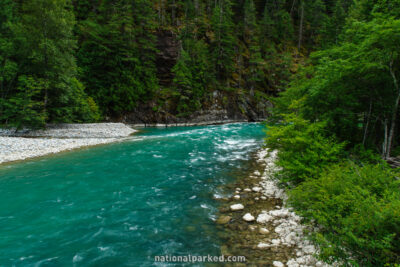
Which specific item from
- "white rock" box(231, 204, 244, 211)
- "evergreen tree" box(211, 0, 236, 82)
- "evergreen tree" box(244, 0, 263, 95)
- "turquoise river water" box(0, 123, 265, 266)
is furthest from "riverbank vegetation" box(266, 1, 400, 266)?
"evergreen tree" box(244, 0, 263, 95)

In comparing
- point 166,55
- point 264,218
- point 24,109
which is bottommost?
point 264,218

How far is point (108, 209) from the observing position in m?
6.29

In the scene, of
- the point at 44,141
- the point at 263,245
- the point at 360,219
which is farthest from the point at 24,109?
the point at 360,219

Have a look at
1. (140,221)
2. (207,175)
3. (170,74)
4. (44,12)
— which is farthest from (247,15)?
(140,221)

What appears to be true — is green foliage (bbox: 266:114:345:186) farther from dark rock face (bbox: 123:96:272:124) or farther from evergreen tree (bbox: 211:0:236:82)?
evergreen tree (bbox: 211:0:236:82)

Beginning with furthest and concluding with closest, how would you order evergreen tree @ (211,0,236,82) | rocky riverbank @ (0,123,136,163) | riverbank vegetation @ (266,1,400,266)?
evergreen tree @ (211,0,236,82) < rocky riverbank @ (0,123,136,163) < riverbank vegetation @ (266,1,400,266)

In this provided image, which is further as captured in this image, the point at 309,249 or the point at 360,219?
the point at 309,249

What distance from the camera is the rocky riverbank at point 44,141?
11.9 meters

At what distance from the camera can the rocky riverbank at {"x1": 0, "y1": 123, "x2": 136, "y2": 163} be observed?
11.9 m

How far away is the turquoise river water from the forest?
2.88 m

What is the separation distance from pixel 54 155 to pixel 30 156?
1.16 m

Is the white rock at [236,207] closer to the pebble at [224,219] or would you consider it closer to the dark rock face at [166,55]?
the pebble at [224,219]

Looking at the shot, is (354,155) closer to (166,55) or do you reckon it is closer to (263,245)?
(263,245)

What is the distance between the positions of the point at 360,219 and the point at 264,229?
2365 mm
